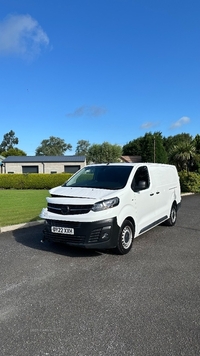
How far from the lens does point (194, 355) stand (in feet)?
7.82

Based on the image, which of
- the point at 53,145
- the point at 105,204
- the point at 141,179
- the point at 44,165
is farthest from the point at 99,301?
the point at 53,145

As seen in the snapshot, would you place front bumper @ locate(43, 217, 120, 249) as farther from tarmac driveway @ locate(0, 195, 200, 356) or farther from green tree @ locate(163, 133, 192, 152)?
green tree @ locate(163, 133, 192, 152)

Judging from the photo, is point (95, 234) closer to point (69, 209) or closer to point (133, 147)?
point (69, 209)

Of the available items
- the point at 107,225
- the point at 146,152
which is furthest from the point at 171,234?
the point at 146,152

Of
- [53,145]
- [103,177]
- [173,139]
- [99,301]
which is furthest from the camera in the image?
[53,145]

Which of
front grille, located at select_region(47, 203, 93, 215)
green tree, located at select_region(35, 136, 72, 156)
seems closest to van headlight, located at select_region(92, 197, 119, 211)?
front grille, located at select_region(47, 203, 93, 215)

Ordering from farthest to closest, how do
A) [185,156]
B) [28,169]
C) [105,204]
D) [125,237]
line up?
[28,169], [185,156], [125,237], [105,204]

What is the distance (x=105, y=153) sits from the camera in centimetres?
6112

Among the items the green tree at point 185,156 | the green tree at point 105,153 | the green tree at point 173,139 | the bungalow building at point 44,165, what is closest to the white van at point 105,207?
the green tree at point 185,156

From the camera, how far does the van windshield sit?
18.7ft

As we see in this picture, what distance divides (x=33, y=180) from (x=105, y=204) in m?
25.2

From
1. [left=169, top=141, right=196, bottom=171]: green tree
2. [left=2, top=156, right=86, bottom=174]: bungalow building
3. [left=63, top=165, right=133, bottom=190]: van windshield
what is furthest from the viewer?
[left=2, top=156, right=86, bottom=174]: bungalow building

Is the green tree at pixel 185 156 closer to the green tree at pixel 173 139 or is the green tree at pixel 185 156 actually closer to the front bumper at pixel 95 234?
the front bumper at pixel 95 234

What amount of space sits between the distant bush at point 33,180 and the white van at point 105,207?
73.8 feet
